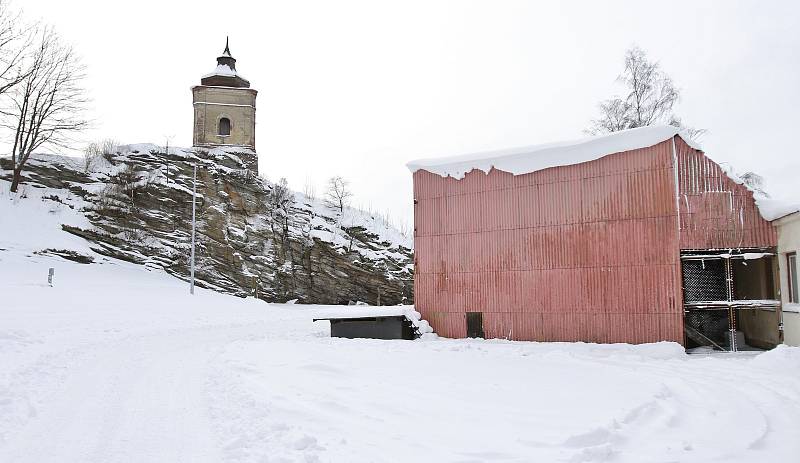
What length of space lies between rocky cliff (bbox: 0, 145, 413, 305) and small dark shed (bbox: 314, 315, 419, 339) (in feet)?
63.9

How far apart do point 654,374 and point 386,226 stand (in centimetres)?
3535

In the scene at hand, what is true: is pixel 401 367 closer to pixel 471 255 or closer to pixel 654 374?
pixel 654 374

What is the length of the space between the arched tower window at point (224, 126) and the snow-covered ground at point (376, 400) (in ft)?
99.7

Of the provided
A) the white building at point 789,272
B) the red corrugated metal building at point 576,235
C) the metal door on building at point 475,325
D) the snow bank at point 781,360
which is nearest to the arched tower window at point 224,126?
the red corrugated metal building at point 576,235

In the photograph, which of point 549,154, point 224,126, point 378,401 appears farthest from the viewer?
point 224,126

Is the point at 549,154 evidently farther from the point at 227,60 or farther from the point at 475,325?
the point at 227,60

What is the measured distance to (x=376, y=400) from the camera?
796cm

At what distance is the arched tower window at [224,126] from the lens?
44747mm

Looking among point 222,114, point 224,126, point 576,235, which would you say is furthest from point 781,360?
point 224,126

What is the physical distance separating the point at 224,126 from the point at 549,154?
1351 inches

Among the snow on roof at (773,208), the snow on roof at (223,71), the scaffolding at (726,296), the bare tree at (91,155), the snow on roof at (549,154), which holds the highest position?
the snow on roof at (223,71)

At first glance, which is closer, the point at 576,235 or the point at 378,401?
the point at 378,401

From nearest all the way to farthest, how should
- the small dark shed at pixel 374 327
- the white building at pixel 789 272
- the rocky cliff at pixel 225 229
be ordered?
1. the white building at pixel 789 272
2. the small dark shed at pixel 374 327
3. the rocky cliff at pixel 225 229

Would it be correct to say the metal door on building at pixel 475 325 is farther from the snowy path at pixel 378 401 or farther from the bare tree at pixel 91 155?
the bare tree at pixel 91 155
